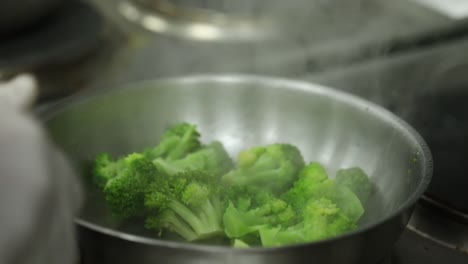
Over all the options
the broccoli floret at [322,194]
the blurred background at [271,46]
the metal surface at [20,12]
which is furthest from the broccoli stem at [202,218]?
the metal surface at [20,12]

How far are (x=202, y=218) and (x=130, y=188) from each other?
0.36 ft

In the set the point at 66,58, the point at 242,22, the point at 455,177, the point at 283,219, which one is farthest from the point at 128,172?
the point at 242,22

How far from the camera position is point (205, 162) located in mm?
974

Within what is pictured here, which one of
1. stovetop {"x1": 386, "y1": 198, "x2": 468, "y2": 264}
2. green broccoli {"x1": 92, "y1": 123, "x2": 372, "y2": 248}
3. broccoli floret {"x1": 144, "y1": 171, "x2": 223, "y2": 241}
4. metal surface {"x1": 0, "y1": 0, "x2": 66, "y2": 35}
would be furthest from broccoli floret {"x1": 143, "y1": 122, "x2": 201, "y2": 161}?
metal surface {"x1": 0, "y1": 0, "x2": 66, "y2": 35}

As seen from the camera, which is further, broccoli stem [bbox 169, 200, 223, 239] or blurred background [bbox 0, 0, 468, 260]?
blurred background [bbox 0, 0, 468, 260]

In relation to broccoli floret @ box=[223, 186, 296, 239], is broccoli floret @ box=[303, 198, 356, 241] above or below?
above

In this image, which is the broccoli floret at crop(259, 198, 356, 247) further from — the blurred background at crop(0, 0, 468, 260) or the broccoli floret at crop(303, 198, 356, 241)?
the blurred background at crop(0, 0, 468, 260)

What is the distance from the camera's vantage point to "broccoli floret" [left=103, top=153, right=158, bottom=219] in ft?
2.83

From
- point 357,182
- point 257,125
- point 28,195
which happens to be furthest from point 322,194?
point 28,195

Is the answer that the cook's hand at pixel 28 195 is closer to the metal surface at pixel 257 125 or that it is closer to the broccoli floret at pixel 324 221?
the metal surface at pixel 257 125

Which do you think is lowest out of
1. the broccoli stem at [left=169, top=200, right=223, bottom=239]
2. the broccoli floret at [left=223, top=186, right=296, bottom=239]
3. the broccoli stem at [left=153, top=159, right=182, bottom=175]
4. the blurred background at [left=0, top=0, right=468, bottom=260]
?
the blurred background at [left=0, top=0, right=468, bottom=260]

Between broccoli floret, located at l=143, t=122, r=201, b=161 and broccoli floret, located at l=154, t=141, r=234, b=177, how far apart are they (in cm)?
1

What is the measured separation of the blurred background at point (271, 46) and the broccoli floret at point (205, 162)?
0.36 meters

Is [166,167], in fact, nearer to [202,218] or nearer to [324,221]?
[202,218]
